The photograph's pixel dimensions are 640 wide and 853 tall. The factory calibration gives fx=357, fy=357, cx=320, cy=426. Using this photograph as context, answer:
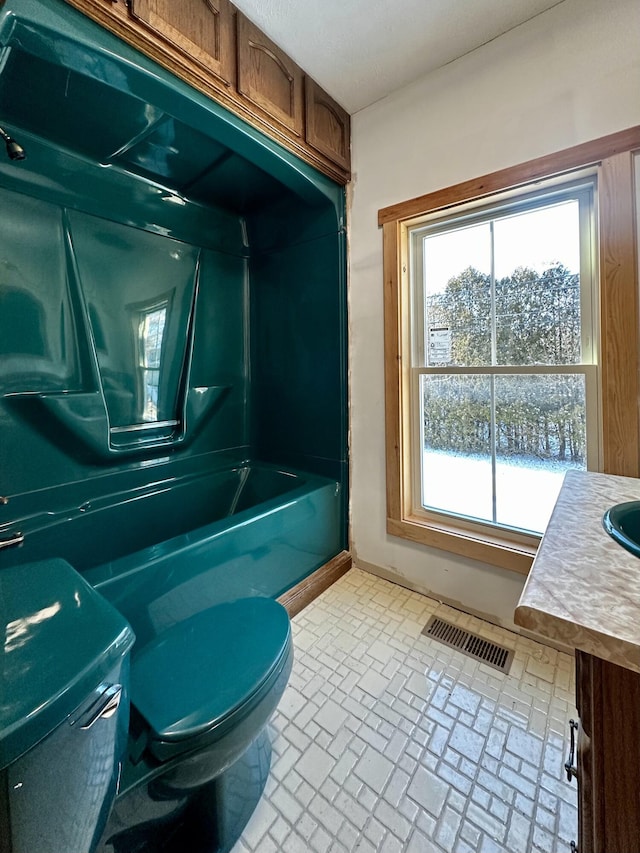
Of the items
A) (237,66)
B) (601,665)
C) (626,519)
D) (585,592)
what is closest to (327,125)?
(237,66)

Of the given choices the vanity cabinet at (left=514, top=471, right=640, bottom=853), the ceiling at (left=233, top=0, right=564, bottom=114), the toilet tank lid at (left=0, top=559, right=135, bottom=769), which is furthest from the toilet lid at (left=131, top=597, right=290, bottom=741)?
the ceiling at (left=233, top=0, right=564, bottom=114)

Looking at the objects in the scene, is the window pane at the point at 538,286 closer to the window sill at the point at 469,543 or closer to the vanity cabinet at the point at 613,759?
the window sill at the point at 469,543

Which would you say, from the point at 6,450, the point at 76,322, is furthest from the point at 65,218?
the point at 6,450

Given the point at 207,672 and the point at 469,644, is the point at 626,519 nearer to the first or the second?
the point at 469,644

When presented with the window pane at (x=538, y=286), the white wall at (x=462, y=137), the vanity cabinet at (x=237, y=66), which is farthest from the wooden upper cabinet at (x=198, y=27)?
the window pane at (x=538, y=286)

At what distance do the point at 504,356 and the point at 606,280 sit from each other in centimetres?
45

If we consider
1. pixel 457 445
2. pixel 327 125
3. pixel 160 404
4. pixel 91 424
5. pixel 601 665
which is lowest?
pixel 601 665

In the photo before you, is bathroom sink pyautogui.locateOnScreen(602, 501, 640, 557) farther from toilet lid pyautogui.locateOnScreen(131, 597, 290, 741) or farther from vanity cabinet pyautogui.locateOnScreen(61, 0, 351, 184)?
vanity cabinet pyautogui.locateOnScreen(61, 0, 351, 184)

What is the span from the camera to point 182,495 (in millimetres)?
2113

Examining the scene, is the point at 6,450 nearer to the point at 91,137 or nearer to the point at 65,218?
the point at 65,218

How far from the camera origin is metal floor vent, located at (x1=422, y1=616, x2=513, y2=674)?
1.48 m

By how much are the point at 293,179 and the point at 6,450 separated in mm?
1898

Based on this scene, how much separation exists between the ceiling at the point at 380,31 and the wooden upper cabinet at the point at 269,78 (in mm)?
38

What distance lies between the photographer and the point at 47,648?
62cm
